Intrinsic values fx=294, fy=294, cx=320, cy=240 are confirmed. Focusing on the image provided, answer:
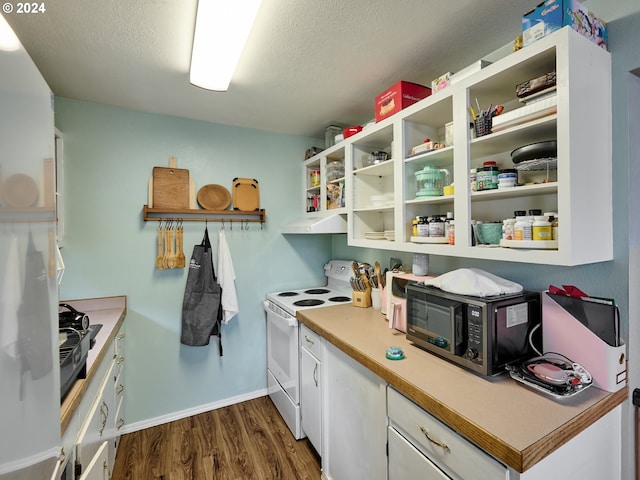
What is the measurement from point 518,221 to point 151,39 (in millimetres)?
1819

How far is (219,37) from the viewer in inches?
51.6

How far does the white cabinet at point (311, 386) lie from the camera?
1777 mm

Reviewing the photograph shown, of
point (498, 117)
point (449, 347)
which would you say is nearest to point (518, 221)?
point (498, 117)

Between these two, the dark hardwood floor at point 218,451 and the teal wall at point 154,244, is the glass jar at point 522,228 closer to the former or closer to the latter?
the teal wall at point 154,244

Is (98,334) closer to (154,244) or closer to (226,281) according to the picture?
(154,244)

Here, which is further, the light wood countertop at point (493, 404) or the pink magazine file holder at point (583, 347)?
the pink magazine file holder at point (583, 347)

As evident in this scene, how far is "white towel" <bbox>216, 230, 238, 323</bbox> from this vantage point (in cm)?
236

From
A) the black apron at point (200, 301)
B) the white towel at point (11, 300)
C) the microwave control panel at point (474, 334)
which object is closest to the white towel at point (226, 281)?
the black apron at point (200, 301)

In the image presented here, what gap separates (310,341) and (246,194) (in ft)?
4.45

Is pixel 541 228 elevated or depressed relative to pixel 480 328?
elevated

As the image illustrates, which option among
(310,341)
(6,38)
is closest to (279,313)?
(310,341)

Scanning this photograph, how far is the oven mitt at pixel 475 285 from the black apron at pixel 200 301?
1.72 meters

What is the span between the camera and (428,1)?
120cm

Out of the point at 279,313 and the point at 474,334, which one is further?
the point at 279,313
